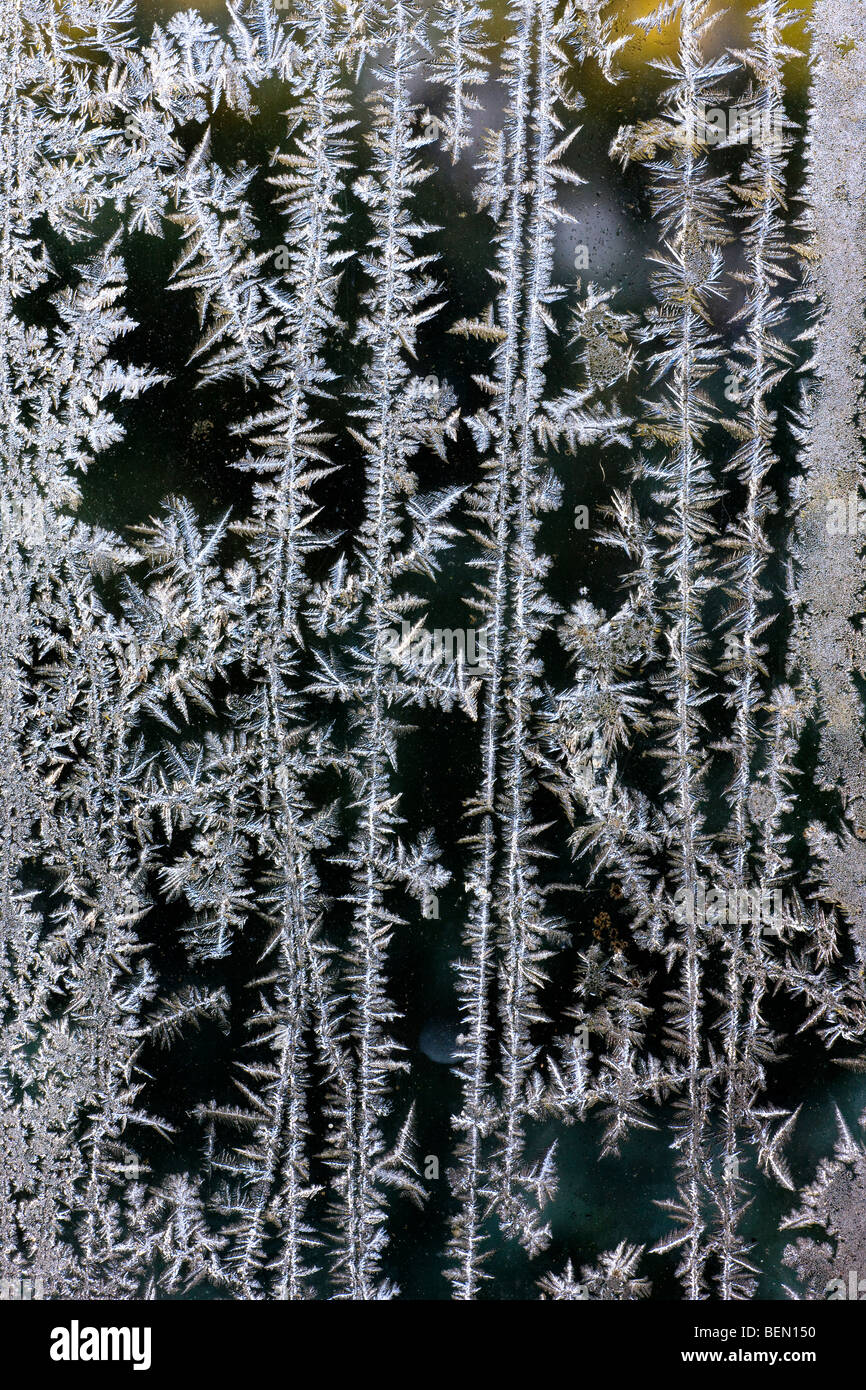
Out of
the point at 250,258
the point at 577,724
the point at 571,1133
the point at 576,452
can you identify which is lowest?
the point at 571,1133

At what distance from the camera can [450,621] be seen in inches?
21.3

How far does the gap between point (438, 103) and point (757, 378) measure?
0.94 ft

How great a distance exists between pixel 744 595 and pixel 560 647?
5.2 inches

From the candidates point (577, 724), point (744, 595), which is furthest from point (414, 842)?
point (744, 595)

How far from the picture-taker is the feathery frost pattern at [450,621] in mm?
527

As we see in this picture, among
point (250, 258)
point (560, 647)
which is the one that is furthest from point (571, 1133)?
point (250, 258)

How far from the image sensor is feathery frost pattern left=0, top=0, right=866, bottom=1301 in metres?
0.53

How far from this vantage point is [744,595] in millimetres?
536

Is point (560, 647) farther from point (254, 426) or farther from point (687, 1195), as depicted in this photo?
point (687, 1195)

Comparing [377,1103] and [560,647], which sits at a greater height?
[560,647]

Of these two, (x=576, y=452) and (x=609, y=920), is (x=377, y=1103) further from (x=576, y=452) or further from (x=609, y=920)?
(x=576, y=452)

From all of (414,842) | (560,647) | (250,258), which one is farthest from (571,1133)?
(250,258)
